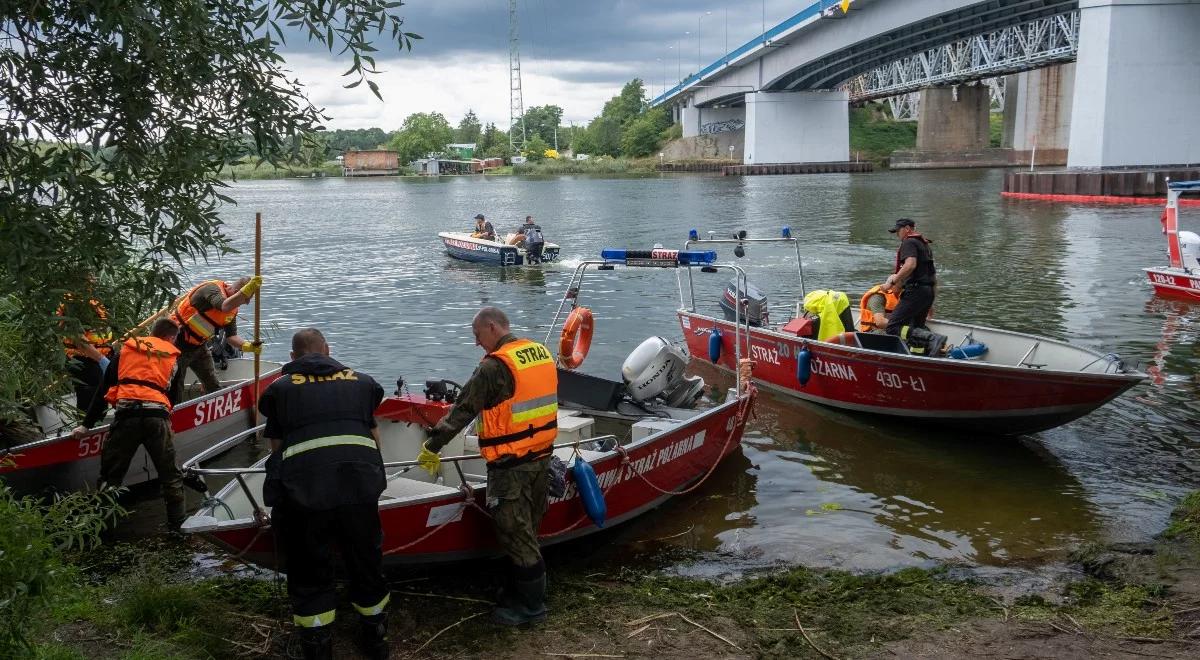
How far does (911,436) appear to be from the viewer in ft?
39.0

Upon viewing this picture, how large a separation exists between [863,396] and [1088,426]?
8.72ft

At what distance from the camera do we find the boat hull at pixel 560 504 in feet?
22.7

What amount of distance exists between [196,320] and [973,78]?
3295 inches

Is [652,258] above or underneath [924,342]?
above

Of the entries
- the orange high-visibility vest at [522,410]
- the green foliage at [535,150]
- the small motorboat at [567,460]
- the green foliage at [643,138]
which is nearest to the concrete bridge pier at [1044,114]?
the green foliage at [643,138]

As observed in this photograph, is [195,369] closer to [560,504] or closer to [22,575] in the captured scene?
[560,504]

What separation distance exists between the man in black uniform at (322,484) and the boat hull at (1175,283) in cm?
1943

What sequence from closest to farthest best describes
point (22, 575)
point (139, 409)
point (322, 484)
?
point (22, 575) → point (322, 484) → point (139, 409)

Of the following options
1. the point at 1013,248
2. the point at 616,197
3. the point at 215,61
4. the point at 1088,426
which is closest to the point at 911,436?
the point at 1088,426

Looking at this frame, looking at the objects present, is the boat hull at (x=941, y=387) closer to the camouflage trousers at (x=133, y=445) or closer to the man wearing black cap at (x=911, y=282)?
the man wearing black cap at (x=911, y=282)

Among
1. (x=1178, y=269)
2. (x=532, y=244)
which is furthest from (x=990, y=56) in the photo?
(x=1178, y=269)

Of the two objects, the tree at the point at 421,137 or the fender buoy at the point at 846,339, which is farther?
the tree at the point at 421,137

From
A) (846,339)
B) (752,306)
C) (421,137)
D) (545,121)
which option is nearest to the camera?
(846,339)

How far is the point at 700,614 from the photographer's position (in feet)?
22.0
